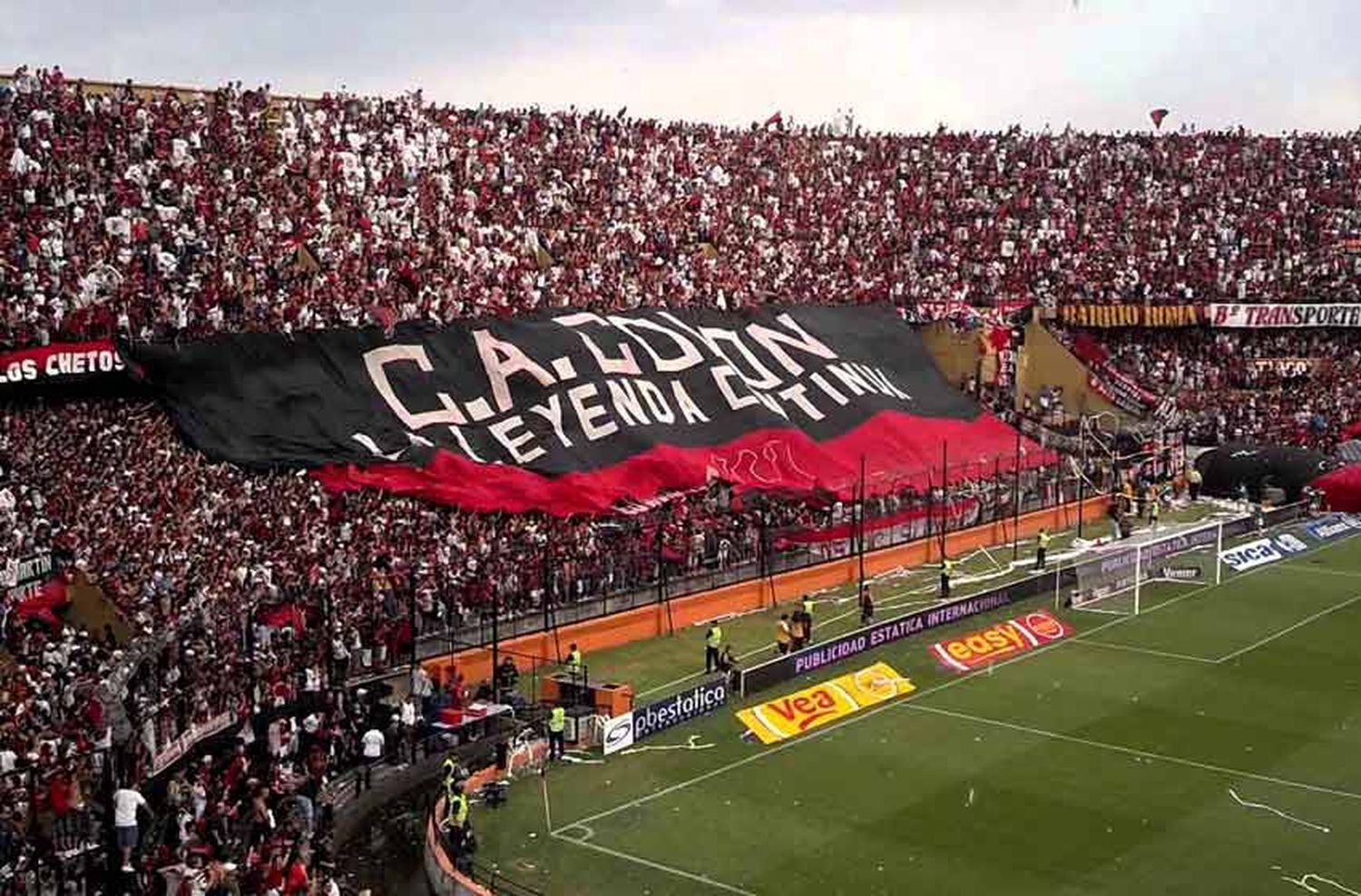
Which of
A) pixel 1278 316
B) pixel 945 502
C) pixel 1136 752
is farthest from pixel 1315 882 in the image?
pixel 1278 316

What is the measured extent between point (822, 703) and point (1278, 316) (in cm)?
4160

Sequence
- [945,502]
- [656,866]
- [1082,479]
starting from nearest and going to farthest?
[656,866]
[945,502]
[1082,479]

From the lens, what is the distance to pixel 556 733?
26.1 metres

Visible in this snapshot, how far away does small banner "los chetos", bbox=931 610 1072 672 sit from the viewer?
1297 inches

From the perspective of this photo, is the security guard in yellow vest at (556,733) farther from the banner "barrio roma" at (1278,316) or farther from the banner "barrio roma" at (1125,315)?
the banner "barrio roma" at (1278,316)

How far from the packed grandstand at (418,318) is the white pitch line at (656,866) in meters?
3.95

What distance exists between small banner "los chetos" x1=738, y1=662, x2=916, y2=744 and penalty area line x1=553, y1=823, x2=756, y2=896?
564 centimetres

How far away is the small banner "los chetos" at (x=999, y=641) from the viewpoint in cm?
3294

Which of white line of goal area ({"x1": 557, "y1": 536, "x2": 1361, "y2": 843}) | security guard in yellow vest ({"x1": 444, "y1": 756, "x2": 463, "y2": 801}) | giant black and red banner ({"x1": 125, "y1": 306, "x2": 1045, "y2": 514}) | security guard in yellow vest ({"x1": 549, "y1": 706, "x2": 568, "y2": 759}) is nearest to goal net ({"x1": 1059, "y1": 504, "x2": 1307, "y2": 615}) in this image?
white line of goal area ({"x1": 557, "y1": 536, "x2": 1361, "y2": 843})

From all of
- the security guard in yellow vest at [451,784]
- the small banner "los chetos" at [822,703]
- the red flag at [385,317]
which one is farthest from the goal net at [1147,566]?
the security guard in yellow vest at [451,784]

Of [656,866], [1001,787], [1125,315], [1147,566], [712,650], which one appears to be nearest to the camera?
[656,866]

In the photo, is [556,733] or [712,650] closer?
[556,733]

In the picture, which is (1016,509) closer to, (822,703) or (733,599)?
(733,599)

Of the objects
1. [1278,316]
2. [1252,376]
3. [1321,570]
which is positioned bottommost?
[1321,570]
